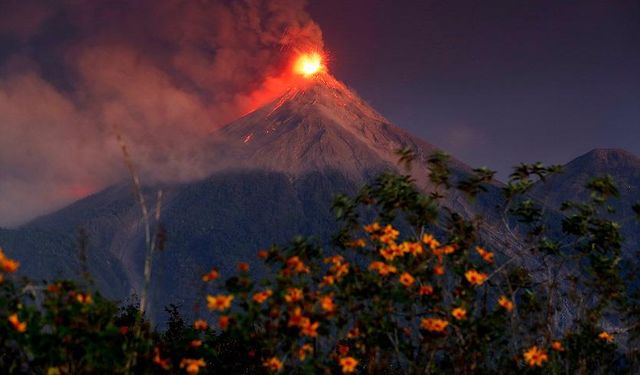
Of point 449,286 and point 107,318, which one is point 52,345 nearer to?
point 107,318

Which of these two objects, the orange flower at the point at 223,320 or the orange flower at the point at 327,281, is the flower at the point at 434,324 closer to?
the orange flower at the point at 327,281

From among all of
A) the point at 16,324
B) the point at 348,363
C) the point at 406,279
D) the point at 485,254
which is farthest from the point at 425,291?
the point at 16,324

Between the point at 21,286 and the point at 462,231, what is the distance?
4656 millimetres

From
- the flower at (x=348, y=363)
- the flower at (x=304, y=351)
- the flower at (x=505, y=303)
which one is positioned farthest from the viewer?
the flower at (x=505, y=303)

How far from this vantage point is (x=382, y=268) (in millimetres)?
5398

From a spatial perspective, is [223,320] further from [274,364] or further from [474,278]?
[474,278]

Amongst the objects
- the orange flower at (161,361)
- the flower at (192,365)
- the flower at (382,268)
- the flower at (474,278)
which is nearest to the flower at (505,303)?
the flower at (474,278)

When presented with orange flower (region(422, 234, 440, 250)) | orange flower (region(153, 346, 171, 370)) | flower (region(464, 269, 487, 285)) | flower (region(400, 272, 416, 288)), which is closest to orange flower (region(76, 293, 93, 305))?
orange flower (region(153, 346, 171, 370))

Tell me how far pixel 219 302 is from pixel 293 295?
2.16 feet

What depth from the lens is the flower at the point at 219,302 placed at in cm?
483

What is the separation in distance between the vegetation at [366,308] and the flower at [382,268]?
0.05 ft

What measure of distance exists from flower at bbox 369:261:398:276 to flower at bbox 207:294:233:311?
1.45 metres

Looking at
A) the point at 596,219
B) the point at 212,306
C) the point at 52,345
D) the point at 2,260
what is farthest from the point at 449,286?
the point at 2,260

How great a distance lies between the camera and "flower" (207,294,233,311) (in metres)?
4.83
